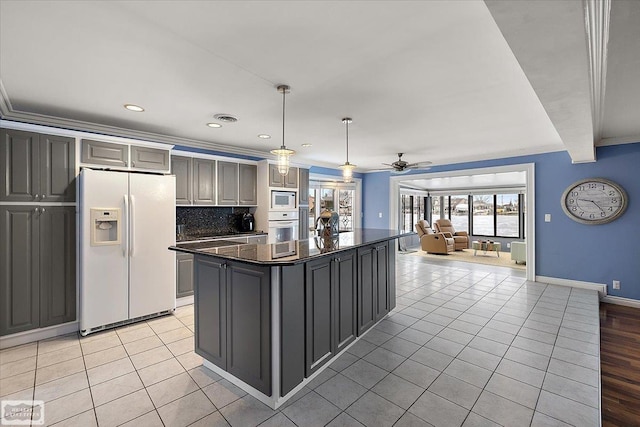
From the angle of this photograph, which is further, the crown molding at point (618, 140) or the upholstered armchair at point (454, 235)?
the upholstered armchair at point (454, 235)

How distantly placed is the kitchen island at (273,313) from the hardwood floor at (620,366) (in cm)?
194

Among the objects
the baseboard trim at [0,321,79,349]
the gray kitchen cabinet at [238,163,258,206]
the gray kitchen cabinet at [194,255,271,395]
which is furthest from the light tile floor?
the gray kitchen cabinet at [238,163,258,206]

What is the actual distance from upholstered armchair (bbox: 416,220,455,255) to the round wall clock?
3.63 m

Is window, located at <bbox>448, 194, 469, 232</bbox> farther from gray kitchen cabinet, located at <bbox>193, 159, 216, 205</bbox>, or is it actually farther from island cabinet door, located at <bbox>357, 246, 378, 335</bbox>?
gray kitchen cabinet, located at <bbox>193, 159, 216, 205</bbox>

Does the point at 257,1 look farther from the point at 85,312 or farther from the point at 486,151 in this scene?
the point at 486,151

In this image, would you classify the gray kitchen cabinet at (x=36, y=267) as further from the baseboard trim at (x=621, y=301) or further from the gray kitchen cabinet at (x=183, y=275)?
the baseboard trim at (x=621, y=301)

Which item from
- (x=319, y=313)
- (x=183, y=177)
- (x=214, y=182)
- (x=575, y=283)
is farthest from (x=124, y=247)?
(x=575, y=283)

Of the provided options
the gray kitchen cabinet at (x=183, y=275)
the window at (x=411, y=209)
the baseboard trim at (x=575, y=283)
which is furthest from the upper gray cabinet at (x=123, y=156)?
the window at (x=411, y=209)

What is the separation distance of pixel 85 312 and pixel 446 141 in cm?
511

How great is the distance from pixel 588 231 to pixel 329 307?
470 cm

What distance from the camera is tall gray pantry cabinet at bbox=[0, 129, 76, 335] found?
9.21 ft

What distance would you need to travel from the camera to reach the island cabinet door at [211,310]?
88.1 inches

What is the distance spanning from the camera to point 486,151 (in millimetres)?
5137

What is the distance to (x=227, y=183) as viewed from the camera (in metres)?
4.58
